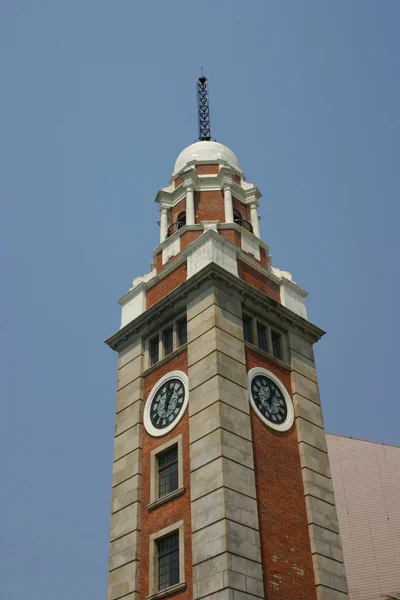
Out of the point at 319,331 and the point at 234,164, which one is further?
the point at 234,164

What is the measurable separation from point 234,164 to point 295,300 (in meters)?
10.1

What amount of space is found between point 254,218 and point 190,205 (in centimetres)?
355

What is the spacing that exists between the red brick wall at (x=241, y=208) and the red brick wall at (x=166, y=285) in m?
6.24

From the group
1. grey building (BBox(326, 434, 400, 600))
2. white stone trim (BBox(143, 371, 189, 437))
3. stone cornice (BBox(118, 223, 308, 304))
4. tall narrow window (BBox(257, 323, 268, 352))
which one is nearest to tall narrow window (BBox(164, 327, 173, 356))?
A: white stone trim (BBox(143, 371, 189, 437))

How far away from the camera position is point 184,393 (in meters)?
31.7

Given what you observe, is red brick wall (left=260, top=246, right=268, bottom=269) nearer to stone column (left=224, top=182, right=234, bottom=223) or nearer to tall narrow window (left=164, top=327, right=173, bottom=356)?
stone column (left=224, top=182, right=234, bottom=223)

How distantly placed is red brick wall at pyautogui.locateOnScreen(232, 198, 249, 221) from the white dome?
2786 mm

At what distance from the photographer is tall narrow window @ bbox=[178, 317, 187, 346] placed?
33.8 metres

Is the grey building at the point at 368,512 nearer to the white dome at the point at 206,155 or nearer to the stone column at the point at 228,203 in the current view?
the stone column at the point at 228,203

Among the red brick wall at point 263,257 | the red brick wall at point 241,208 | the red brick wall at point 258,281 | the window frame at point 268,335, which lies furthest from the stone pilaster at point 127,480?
the red brick wall at point 241,208

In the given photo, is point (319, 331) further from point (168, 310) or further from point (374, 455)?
point (374, 455)

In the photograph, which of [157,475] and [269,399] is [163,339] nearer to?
[269,399]

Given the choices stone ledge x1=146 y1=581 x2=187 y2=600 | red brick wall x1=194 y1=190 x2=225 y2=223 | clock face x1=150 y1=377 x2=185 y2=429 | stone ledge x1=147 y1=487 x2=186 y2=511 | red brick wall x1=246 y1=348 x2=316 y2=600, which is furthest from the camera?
red brick wall x1=194 y1=190 x2=225 y2=223

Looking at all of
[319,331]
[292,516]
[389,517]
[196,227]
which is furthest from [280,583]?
[389,517]
